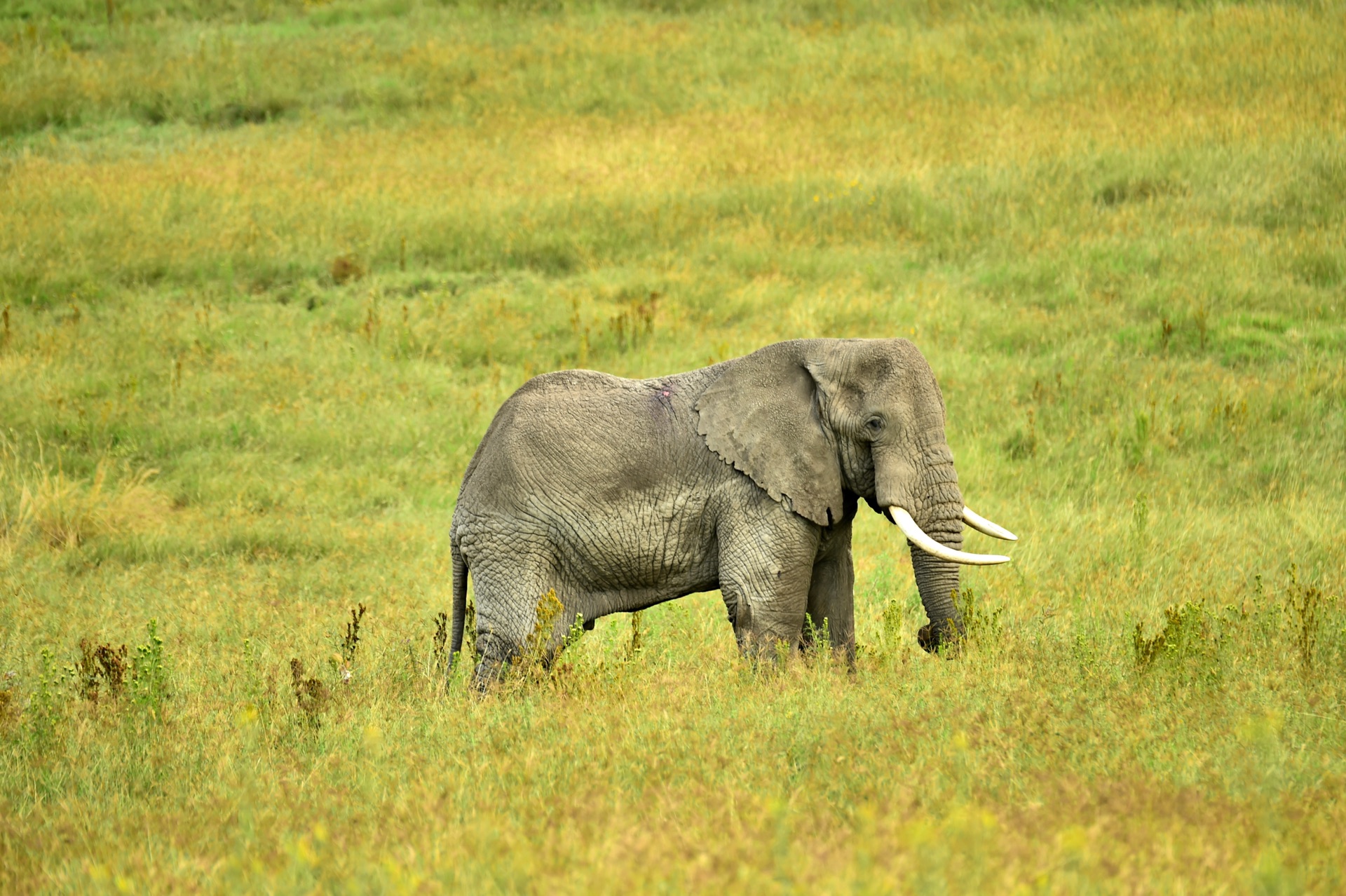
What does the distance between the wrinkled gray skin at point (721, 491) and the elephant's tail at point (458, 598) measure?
0.47ft

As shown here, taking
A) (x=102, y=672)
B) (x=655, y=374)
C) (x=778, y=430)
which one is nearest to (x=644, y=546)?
(x=778, y=430)

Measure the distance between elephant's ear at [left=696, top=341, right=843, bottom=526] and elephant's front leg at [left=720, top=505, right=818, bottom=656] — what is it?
126 mm

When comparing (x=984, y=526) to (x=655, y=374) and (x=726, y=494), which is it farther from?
(x=655, y=374)

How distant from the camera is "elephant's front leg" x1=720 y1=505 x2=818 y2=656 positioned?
6141 mm

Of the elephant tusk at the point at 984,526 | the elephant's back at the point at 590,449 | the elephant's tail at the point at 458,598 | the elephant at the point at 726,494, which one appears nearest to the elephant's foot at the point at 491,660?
the elephant at the point at 726,494

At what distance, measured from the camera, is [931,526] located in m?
6.22

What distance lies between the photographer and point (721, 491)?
→ 6336 millimetres

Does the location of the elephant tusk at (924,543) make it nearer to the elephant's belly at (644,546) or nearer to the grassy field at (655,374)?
the grassy field at (655,374)

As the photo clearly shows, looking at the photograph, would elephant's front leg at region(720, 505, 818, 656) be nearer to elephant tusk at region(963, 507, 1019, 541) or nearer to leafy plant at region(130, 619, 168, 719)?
elephant tusk at region(963, 507, 1019, 541)

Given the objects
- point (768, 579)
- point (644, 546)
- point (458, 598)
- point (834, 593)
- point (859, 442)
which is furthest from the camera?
point (458, 598)

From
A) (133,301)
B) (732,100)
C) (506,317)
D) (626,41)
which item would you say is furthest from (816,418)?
(626,41)

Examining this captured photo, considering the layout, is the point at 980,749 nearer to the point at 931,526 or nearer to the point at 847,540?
the point at 931,526

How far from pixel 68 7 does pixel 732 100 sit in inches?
592

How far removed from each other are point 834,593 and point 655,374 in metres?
6.50
